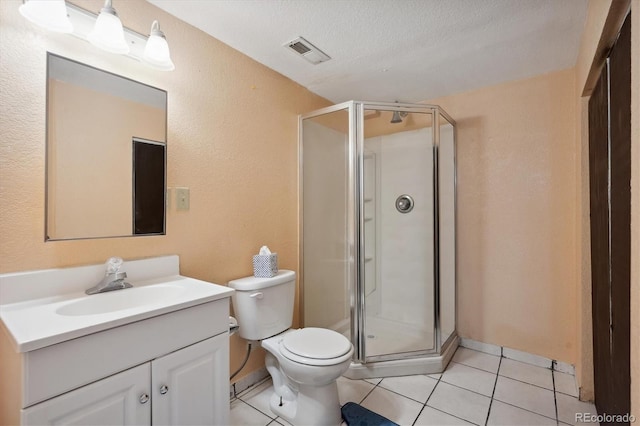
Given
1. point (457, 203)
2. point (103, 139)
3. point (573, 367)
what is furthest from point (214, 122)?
point (573, 367)

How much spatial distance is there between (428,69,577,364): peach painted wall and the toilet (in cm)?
144

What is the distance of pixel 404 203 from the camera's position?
8.80ft

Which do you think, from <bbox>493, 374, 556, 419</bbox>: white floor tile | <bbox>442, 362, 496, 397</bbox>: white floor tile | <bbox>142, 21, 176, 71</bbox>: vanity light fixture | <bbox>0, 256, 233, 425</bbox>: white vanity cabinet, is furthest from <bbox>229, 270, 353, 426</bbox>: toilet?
<bbox>142, 21, 176, 71</bbox>: vanity light fixture

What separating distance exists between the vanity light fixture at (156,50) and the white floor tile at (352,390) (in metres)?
2.06

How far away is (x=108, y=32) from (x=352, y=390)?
2.24 metres

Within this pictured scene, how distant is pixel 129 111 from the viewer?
1.40 m

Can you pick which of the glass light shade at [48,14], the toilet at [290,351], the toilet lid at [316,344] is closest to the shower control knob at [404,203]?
the toilet at [290,351]

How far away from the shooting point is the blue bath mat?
158 cm

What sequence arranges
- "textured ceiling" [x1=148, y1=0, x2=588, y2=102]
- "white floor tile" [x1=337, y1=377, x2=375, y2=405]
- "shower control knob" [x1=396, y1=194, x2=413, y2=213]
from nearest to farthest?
"textured ceiling" [x1=148, y1=0, x2=588, y2=102]
"white floor tile" [x1=337, y1=377, x2=375, y2=405]
"shower control knob" [x1=396, y1=194, x2=413, y2=213]

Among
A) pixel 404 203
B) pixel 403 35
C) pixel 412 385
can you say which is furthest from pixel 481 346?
pixel 403 35

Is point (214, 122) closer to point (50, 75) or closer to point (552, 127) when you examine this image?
point (50, 75)

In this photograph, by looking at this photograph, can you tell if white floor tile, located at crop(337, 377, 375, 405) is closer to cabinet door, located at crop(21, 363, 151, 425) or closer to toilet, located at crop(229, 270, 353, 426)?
toilet, located at crop(229, 270, 353, 426)

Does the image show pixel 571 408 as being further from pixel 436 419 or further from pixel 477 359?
pixel 436 419
